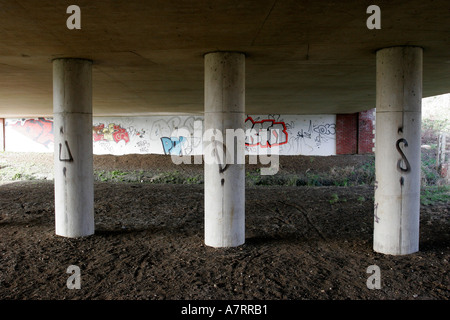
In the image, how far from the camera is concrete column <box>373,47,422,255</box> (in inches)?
263

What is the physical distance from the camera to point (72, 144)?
25.6 feet

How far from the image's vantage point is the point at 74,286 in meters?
5.46

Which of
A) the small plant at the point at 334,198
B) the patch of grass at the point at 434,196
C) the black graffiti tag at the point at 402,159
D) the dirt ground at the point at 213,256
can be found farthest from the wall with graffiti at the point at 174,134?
the black graffiti tag at the point at 402,159

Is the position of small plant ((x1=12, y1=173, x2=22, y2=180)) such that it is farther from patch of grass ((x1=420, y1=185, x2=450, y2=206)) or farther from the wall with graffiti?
patch of grass ((x1=420, y1=185, x2=450, y2=206))

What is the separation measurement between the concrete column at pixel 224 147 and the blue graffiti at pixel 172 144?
2085cm

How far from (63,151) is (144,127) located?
20.8 metres

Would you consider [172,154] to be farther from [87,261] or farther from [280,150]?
[87,261]

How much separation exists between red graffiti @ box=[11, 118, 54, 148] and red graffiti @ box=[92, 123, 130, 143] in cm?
439

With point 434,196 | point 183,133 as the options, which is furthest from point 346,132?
point 434,196

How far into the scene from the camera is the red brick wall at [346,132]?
2620cm

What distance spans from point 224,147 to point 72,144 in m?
3.52

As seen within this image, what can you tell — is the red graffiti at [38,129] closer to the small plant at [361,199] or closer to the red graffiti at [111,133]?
the red graffiti at [111,133]

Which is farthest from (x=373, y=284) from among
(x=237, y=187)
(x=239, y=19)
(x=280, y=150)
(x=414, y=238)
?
(x=280, y=150)
